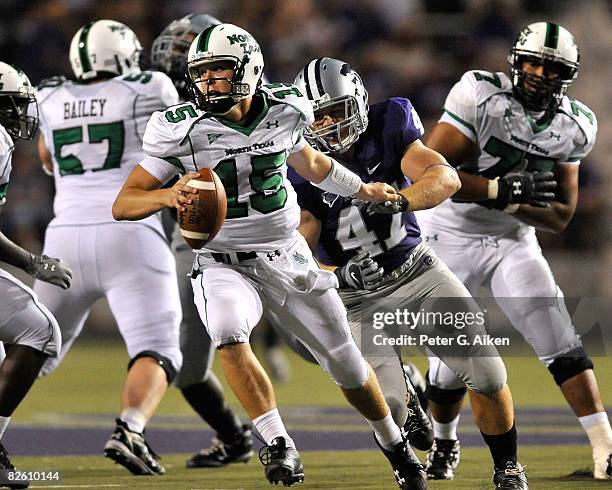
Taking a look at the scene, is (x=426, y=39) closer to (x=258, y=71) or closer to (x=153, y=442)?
(x=153, y=442)

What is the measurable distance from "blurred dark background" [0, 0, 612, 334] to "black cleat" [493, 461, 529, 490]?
7.29 metres

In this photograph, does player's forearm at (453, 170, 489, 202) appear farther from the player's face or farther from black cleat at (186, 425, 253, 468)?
black cleat at (186, 425, 253, 468)

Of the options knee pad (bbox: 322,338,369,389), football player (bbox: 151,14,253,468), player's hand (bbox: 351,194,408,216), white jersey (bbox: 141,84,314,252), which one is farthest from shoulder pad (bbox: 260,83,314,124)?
football player (bbox: 151,14,253,468)

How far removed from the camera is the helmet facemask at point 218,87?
4.29 m

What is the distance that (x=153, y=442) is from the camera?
6.52 meters

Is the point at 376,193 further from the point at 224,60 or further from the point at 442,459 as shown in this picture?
the point at 442,459

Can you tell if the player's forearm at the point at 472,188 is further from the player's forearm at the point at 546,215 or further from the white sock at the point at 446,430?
the white sock at the point at 446,430

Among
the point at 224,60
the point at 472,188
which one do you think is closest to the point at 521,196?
the point at 472,188

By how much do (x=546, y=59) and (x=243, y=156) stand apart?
5.68ft

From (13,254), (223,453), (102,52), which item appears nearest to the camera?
(13,254)

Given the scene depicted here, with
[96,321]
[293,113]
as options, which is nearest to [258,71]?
[293,113]

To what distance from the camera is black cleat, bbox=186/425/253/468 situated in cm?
577

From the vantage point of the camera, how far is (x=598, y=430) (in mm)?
5203

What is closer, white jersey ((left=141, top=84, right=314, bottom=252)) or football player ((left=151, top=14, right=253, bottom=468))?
white jersey ((left=141, top=84, right=314, bottom=252))
